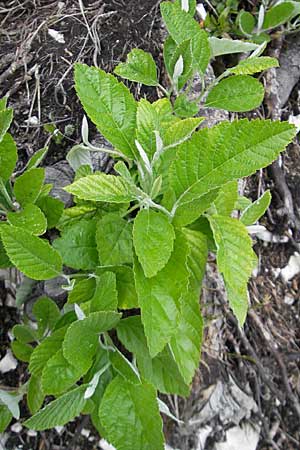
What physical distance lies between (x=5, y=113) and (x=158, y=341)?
1.32 feet

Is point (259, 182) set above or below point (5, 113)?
below

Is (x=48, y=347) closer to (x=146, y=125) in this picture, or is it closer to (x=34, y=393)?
(x=34, y=393)

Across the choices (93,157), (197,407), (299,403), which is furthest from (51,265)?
(299,403)

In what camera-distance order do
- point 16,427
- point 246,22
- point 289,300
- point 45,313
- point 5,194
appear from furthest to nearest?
point 289,300
point 246,22
point 16,427
point 45,313
point 5,194

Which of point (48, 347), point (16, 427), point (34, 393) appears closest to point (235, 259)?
point (48, 347)

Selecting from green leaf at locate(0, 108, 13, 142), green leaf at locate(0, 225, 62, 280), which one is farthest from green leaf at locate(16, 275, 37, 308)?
green leaf at locate(0, 108, 13, 142)

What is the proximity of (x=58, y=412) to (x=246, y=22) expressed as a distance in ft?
3.37

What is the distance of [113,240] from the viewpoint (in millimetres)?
840

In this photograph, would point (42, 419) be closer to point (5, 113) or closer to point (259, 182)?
point (5, 113)

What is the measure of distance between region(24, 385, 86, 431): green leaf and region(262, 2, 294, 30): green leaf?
3.30 feet

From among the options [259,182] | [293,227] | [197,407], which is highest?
[259,182]

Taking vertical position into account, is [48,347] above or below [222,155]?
below

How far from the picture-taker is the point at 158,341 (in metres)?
0.71

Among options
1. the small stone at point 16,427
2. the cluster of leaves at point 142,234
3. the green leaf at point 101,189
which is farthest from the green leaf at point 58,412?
the small stone at point 16,427
